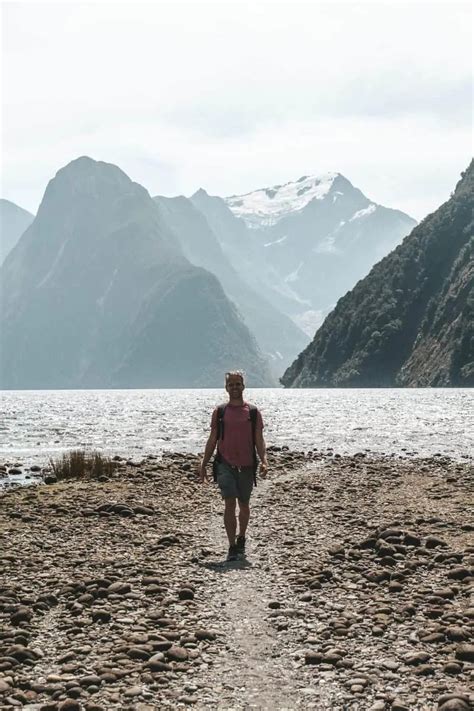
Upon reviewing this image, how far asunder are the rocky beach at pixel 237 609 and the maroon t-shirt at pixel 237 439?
1850 mm

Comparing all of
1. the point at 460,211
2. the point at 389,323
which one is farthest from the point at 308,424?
the point at 460,211

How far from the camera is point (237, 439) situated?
13359 millimetres

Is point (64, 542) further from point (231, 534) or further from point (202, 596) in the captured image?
point (202, 596)

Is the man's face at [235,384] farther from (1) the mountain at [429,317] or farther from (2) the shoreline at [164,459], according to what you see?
(1) the mountain at [429,317]

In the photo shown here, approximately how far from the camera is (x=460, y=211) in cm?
19638

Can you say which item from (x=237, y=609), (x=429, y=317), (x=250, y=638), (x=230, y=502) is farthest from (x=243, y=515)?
(x=429, y=317)

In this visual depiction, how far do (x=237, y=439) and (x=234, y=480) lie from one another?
0.75m

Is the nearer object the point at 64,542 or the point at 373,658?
the point at 373,658

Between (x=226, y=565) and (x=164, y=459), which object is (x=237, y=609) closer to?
(x=226, y=565)

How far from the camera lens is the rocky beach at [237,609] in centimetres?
765

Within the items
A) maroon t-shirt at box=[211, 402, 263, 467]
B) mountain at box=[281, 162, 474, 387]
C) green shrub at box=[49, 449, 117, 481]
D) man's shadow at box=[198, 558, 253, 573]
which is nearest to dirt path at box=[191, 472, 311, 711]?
man's shadow at box=[198, 558, 253, 573]

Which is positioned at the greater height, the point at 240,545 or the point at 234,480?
the point at 234,480

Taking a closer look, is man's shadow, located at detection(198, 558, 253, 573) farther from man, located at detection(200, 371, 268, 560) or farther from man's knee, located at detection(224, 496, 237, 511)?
man, located at detection(200, 371, 268, 560)

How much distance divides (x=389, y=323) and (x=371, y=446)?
499ft
